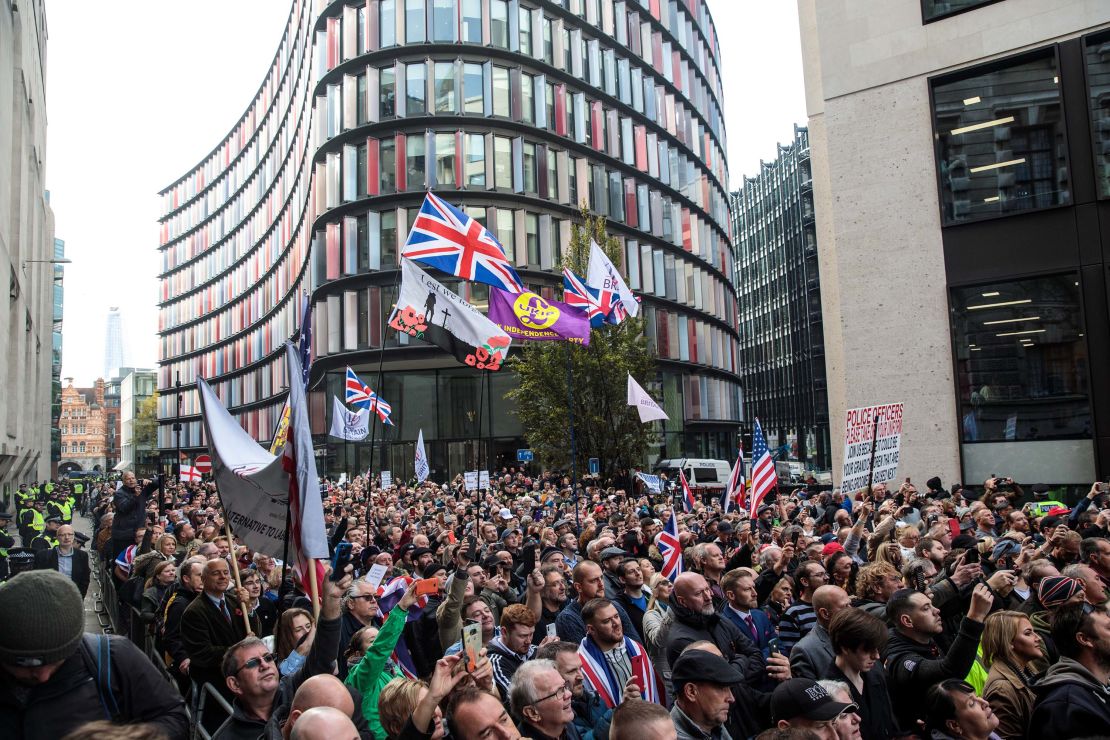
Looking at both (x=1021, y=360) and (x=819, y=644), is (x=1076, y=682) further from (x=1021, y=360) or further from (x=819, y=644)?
(x=1021, y=360)

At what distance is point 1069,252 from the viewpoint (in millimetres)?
20531

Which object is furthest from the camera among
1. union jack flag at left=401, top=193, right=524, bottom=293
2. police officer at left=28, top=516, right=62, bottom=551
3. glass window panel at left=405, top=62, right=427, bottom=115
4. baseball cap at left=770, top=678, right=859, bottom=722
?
glass window panel at left=405, top=62, right=427, bottom=115

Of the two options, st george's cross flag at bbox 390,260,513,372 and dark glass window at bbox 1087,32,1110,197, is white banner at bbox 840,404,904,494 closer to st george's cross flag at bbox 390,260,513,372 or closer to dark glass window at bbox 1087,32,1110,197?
st george's cross flag at bbox 390,260,513,372

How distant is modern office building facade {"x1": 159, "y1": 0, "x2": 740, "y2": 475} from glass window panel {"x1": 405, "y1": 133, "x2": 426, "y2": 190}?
100 millimetres

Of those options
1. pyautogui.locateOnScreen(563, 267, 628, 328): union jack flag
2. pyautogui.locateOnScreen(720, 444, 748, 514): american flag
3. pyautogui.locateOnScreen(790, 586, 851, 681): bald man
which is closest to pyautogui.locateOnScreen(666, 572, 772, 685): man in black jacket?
pyautogui.locateOnScreen(790, 586, 851, 681): bald man

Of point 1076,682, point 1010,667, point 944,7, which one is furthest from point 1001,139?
point 1076,682

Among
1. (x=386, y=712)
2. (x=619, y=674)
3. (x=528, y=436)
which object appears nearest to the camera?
(x=386, y=712)

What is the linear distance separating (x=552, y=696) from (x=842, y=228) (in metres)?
21.1

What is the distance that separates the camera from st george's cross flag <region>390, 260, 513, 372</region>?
14680 mm

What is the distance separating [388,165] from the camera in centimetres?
4575

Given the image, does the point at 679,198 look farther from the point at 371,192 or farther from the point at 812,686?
the point at 812,686

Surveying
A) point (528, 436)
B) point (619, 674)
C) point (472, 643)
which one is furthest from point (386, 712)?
point (528, 436)

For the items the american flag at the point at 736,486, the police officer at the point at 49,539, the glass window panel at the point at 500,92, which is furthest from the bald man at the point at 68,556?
the glass window panel at the point at 500,92

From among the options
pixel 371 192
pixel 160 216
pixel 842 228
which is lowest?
pixel 842 228
